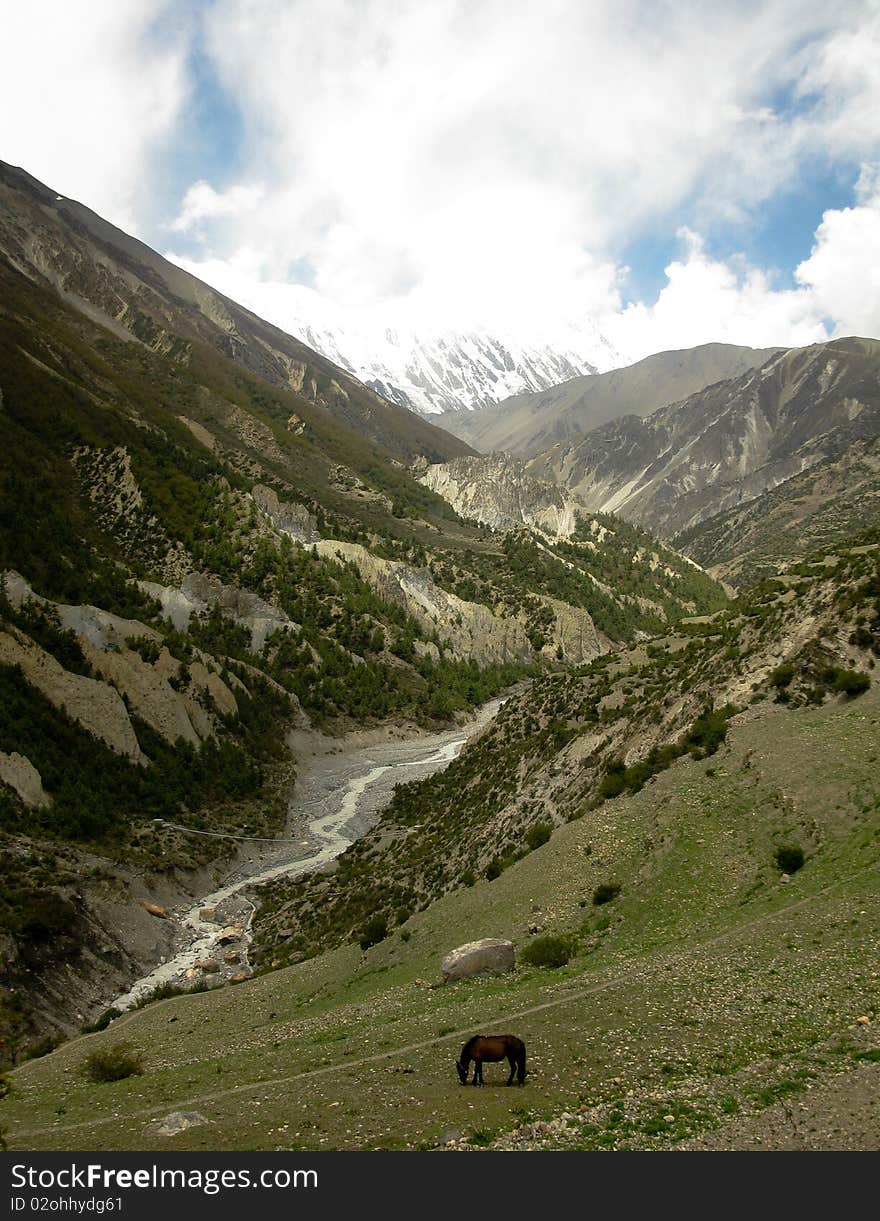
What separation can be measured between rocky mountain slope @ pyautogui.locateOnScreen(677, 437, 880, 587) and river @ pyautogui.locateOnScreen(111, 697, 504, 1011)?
99258mm

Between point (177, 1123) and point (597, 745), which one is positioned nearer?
point (177, 1123)

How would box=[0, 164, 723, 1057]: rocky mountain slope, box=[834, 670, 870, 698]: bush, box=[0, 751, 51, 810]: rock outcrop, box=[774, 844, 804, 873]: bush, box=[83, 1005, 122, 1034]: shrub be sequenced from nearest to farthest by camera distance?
1. box=[774, 844, 804, 873]: bush
2. box=[834, 670, 870, 698]: bush
3. box=[83, 1005, 122, 1034]: shrub
4. box=[0, 164, 723, 1057]: rocky mountain slope
5. box=[0, 751, 51, 810]: rock outcrop

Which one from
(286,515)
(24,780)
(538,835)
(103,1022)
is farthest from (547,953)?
(286,515)

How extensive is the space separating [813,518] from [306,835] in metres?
160

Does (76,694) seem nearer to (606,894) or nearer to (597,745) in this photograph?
(597,745)

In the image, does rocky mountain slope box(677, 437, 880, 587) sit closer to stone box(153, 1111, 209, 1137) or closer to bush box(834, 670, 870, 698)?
bush box(834, 670, 870, 698)

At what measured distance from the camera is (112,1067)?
613 inches

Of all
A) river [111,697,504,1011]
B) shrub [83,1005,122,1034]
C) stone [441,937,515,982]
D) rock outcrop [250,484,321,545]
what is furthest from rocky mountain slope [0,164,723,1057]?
stone [441,937,515,982]

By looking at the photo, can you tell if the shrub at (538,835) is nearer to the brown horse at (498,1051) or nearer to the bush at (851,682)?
the bush at (851,682)

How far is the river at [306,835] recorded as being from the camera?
29312 millimetres

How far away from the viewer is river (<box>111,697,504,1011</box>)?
29.3 meters

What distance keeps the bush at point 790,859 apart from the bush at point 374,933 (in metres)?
12.1

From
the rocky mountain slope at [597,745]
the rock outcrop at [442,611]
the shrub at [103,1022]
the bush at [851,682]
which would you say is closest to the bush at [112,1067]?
the shrub at [103,1022]
